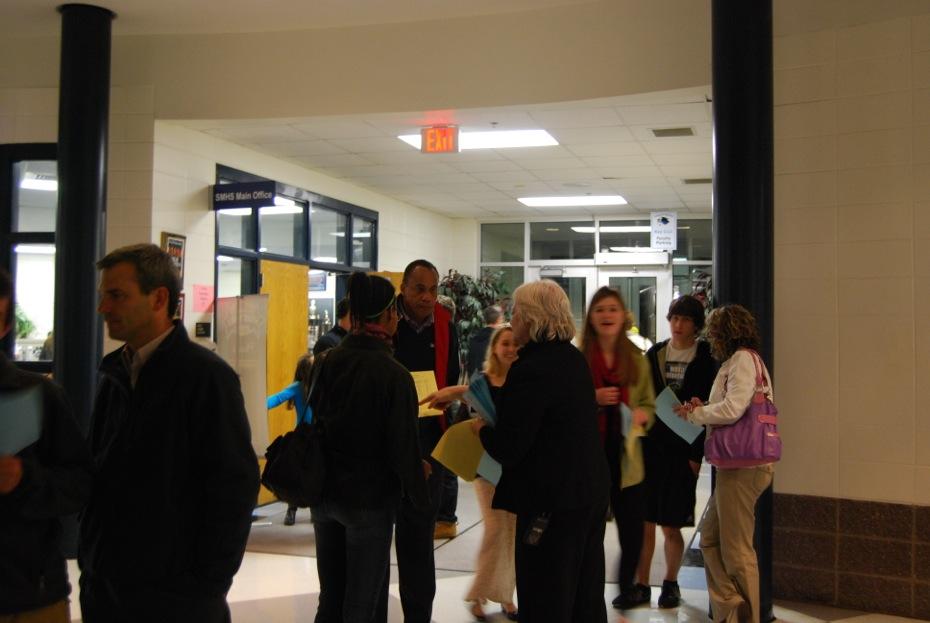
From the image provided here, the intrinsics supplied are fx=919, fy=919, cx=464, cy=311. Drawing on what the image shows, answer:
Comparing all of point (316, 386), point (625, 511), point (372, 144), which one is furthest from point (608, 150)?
point (316, 386)

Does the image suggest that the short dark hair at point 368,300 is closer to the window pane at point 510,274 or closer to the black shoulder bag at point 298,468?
the black shoulder bag at point 298,468

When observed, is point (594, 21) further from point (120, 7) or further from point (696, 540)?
point (696, 540)

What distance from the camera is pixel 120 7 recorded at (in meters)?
5.70

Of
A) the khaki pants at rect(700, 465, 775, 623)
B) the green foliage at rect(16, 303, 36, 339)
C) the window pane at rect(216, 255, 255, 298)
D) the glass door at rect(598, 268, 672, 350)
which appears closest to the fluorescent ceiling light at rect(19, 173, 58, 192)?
the green foliage at rect(16, 303, 36, 339)

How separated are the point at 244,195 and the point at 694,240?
286 inches

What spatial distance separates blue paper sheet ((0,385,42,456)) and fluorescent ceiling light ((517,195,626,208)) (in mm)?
9025

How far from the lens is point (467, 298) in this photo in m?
11.8

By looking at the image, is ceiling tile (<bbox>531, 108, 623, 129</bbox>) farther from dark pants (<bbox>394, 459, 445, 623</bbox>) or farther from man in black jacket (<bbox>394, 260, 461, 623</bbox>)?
dark pants (<bbox>394, 459, 445, 623</bbox>)

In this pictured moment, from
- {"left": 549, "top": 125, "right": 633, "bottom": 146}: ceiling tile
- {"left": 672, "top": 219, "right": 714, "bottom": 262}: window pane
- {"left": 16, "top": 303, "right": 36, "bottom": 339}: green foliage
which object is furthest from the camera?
{"left": 672, "top": 219, "right": 714, "bottom": 262}: window pane

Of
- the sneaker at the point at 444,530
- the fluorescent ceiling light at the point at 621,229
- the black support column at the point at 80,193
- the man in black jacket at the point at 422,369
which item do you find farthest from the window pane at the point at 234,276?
the fluorescent ceiling light at the point at 621,229

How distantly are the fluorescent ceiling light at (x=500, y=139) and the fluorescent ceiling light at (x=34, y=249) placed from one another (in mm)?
2707

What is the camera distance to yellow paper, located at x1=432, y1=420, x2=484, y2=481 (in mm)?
A: 3238

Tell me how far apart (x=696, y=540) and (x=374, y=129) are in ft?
12.3

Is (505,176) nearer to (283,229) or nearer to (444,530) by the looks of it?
(283,229)
